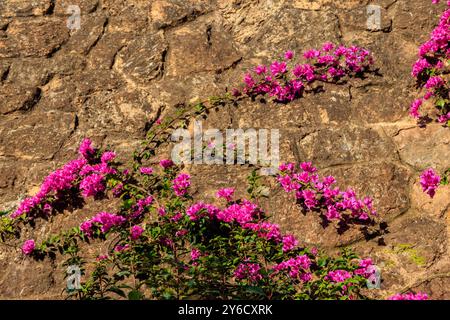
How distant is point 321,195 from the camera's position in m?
4.02

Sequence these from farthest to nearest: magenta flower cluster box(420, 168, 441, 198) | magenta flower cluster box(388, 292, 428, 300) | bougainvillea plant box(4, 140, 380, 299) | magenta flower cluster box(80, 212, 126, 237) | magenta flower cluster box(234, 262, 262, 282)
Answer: magenta flower cluster box(80, 212, 126, 237), magenta flower cluster box(420, 168, 441, 198), magenta flower cluster box(234, 262, 262, 282), bougainvillea plant box(4, 140, 380, 299), magenta flower cluster box(388, 292, 428, 300)

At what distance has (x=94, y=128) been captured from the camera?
4512 mm

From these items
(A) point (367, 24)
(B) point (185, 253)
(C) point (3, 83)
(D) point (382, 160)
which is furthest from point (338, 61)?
(C) point (3, 83)

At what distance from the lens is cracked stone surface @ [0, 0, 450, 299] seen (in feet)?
12.5

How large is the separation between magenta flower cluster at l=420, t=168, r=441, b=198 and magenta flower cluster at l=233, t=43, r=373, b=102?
1.26m

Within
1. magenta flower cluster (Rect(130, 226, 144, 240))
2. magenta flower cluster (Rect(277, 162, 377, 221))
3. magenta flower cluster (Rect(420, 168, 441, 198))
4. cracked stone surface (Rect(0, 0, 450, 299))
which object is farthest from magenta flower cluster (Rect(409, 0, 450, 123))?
magenta flower cluster (Rect(130, 226, 144, 240))

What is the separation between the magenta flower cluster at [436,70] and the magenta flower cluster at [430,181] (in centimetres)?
63

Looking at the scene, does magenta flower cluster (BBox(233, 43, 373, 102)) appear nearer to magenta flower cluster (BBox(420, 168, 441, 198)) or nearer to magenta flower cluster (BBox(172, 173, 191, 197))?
magenta flower cluster (BBox(172, 173, 191, 197))

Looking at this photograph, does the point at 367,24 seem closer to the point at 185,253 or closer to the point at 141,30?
the point at 141,30

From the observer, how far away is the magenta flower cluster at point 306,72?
454 centimetres

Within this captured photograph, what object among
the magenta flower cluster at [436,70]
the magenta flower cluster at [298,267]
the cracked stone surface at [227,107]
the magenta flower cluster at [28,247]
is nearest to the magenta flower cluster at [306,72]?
the cracked stone surface at [227,107]

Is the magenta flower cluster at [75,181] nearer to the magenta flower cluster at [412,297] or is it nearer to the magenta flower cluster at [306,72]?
the magenta flower cluster at [306,72]

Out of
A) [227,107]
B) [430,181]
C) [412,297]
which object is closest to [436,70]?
[430,181]

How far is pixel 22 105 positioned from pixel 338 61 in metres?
3.15
